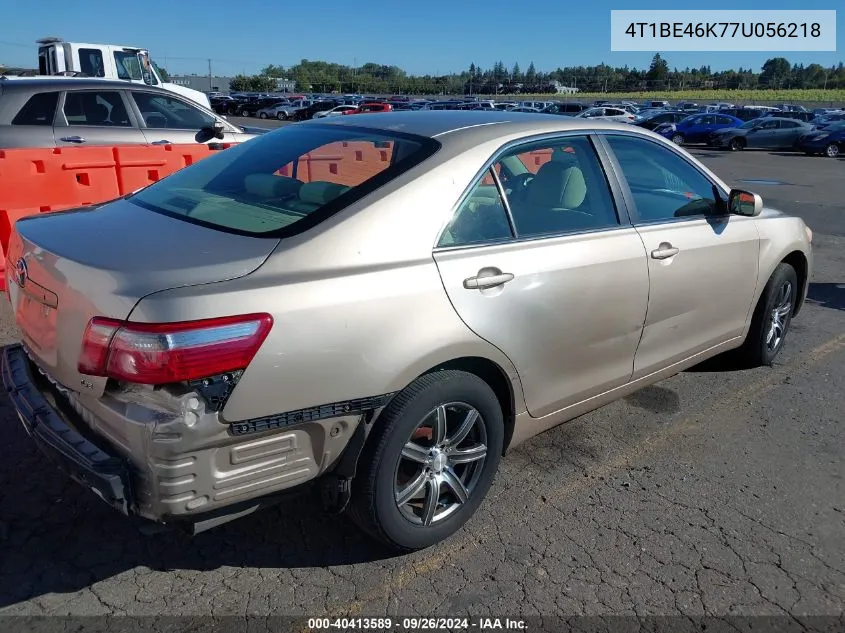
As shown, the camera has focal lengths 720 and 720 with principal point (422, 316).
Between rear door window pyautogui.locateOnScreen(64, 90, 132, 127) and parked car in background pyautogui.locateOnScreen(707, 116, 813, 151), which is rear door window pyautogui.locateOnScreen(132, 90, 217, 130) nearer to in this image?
rear door window pyautogui.locateOnScreen(64, 90, 132, 127)

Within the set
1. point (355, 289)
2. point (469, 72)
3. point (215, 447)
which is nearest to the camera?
point (215, 447)

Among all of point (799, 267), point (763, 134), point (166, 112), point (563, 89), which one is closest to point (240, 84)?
point (563, 89)

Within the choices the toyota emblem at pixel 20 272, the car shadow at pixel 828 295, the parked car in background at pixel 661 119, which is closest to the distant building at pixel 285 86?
the parked car in background at pixel 661 119

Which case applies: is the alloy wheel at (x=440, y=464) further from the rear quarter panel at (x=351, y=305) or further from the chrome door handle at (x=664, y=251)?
the chrome door handle at (x=664, y=251)

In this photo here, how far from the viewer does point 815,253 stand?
9109mm

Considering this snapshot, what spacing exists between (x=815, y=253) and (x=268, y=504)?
8754mm

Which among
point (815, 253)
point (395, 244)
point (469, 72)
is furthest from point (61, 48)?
point (469, 72)

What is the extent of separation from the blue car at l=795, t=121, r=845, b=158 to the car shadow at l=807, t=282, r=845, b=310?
23819 millimetres

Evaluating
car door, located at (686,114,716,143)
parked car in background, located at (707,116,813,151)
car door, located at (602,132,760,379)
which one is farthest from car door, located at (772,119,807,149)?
car door, located at (602,132,760,379)

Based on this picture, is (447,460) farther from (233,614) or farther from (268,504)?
(233,614)

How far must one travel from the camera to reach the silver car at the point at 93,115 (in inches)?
304

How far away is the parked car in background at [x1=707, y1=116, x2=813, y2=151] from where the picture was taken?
29266mm

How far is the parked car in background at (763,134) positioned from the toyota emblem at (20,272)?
31259 millimetres

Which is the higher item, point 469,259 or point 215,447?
point 469,259
